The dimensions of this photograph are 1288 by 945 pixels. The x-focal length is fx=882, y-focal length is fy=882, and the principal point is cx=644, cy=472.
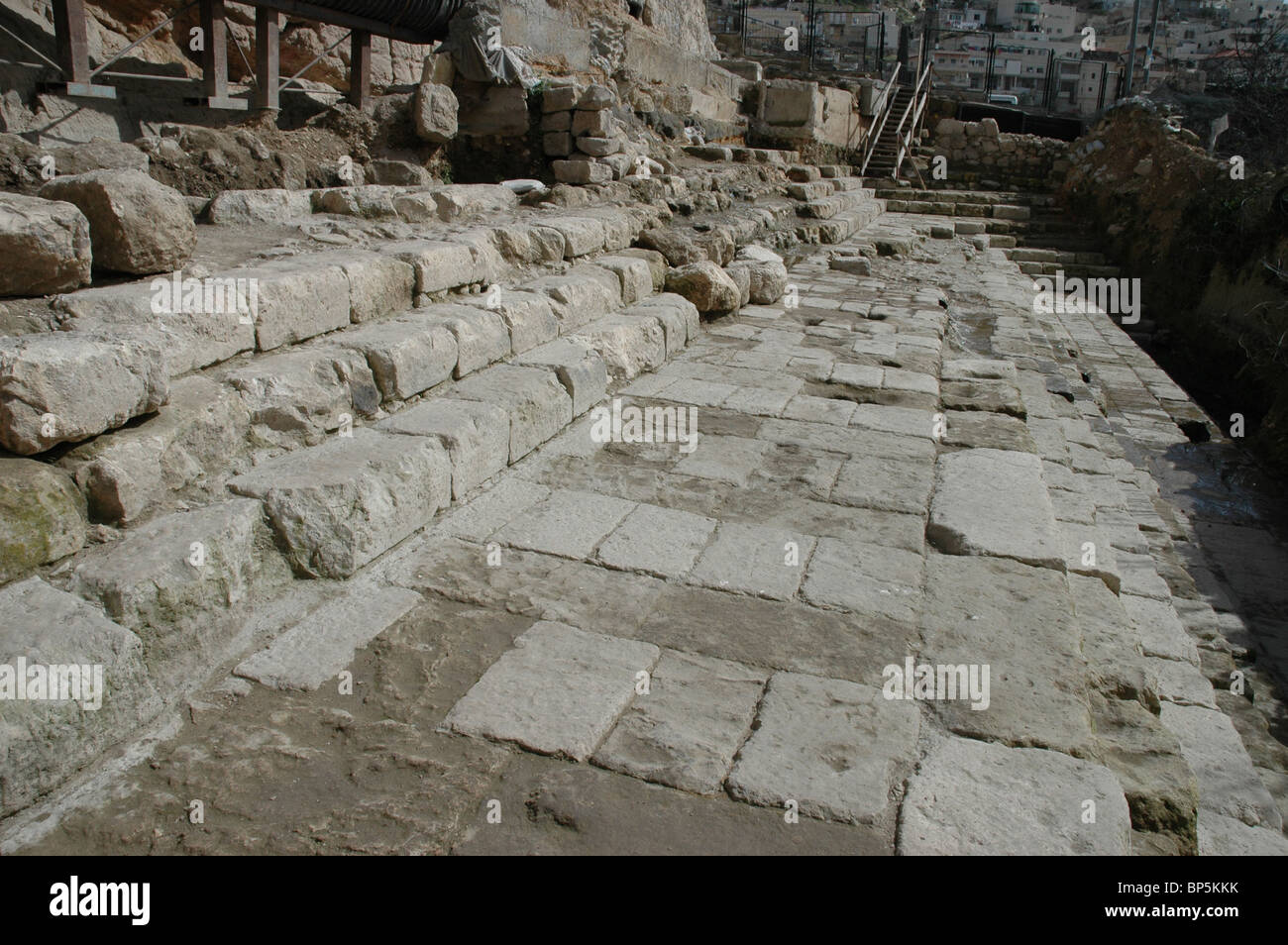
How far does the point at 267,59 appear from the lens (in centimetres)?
788

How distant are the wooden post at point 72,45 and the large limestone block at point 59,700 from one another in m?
5.66

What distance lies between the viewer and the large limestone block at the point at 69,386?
2.38 meters

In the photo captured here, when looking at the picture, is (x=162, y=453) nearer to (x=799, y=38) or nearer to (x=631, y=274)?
(x=631, y=274)

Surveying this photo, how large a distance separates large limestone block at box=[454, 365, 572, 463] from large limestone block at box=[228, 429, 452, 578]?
0.60m

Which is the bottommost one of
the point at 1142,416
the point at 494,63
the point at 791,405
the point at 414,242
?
the point at 1142,416

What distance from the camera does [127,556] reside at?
244 centimetres

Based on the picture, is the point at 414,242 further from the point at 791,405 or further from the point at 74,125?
the point at 74,125

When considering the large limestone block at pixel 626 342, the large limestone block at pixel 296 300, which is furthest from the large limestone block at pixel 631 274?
the large limestone block at pixel 296 300

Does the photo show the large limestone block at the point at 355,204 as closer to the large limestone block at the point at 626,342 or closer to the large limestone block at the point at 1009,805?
the large limestone block at the point at 626,342

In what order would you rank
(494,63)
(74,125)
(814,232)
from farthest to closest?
1. (814,232)
2. (494,63)
3. (74,125)

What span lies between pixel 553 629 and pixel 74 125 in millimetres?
7057

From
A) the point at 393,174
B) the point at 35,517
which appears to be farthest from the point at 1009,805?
the point at 393,174

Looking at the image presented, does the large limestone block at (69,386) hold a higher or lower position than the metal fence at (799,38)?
lower
